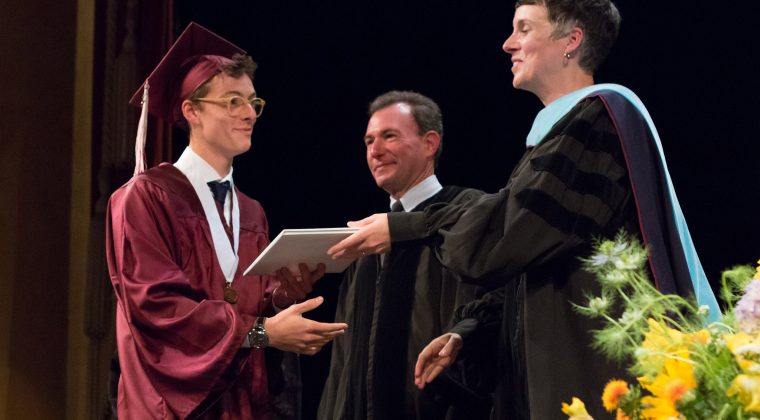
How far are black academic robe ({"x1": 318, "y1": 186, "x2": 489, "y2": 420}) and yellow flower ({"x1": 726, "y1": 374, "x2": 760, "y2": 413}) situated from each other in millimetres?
1978

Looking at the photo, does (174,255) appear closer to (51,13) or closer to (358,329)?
(358,329)

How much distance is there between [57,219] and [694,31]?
288 cm

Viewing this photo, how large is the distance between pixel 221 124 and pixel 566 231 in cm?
115

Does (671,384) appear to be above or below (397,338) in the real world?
above

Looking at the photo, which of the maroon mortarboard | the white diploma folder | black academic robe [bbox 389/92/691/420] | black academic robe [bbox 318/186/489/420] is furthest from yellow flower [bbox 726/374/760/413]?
the maroon mortarboard

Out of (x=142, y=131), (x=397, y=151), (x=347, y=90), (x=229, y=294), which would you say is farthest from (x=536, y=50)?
(x=347, y=90)

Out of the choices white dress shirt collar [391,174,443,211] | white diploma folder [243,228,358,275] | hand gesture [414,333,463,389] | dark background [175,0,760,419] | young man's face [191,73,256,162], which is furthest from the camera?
dark background [175,0,760,419]

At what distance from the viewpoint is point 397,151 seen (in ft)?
12.7

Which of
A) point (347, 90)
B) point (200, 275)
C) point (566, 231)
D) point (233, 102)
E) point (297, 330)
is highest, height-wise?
point (347, 90)

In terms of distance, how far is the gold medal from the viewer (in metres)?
3.00

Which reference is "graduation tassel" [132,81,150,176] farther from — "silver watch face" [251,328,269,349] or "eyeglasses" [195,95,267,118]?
"silver watch face" [251,328,269,349]

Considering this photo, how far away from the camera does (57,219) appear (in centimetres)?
Result: 463

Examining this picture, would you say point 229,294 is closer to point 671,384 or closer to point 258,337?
point 258,337

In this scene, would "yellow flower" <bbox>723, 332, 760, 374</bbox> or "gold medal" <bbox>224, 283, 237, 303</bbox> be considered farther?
"gold medal" <bbox>224, 283, 237, 303</bbox>
